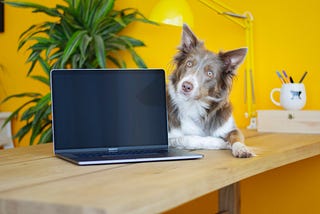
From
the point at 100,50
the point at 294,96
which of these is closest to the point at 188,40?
the point at 294,96

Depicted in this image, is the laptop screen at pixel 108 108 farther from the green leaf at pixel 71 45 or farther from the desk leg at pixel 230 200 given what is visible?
the green leaf at pixel 71 45

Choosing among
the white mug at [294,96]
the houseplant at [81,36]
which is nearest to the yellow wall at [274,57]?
the white mug at [294,96]

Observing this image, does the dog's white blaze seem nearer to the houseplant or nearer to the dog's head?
the dog's head

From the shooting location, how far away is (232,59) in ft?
4.71

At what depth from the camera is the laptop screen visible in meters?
1.33

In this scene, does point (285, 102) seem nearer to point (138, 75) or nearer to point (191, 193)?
point (138, 75)

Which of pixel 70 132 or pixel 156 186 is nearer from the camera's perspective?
pixel 156 186

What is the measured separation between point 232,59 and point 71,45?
3.45ft

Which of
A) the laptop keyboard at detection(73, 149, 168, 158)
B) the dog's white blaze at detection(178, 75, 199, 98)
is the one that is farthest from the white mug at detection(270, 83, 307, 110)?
the laptop keyboard at detection(73, 149, 168, 158)

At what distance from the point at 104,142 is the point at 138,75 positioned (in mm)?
215

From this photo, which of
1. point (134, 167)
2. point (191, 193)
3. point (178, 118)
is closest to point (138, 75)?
point (178, 118)

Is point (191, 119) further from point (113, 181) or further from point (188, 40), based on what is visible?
point (113, 181)

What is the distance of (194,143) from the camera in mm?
1413

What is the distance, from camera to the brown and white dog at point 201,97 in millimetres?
1392
